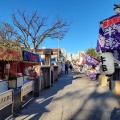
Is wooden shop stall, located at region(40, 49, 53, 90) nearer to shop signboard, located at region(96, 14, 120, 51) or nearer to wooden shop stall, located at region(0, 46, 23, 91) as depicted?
wooden shop stall, located at region(0, 46, 23, 91)

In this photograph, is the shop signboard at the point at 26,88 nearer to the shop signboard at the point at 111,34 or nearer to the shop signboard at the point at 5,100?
the shop signboard at the point at 5,100

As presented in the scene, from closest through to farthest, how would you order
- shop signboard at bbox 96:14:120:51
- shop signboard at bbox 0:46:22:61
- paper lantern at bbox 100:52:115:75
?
paper lantern at bbox 100:52:115:75 → shop signboard at bbox 96:14:120:51 → shop signboard at bbox 0:46:22:61

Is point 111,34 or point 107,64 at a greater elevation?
point 111,34

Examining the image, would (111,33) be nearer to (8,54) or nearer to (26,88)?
(26,88)

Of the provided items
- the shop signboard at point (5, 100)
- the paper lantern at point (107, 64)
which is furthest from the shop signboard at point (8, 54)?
the paper lantern at point (107, 64)

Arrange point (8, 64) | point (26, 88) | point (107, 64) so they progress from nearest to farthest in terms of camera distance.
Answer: point (107, 64)
point (26, 88)
point (8, 64)

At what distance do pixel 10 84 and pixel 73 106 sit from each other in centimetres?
935

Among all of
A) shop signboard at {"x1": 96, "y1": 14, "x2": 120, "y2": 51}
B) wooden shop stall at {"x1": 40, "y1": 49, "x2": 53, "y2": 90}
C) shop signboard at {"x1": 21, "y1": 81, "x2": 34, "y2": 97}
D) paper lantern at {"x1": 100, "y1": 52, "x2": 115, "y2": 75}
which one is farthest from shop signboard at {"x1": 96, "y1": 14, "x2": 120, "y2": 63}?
paper lantern at {"x1": 100, "y1": 52, "x2": 115, "y2": 75}

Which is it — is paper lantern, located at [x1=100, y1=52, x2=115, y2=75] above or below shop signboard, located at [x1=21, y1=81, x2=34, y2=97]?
above

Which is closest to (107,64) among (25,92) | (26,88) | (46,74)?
(25,92)

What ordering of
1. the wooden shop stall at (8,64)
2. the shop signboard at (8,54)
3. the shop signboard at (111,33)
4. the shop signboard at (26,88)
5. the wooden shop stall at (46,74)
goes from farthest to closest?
1. the wooden shop stall at (8,64)
2. the shop signboard at (8,54)
3. the wooden shop stall at (46,74)
4. the shop signboard at (111,33)
5. the shop signboard at (26,88)

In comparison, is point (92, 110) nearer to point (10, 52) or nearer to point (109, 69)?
point (109, 69)

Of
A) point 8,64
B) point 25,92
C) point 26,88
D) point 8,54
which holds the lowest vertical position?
point 25,92

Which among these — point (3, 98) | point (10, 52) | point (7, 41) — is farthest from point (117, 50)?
point (7, 41)
